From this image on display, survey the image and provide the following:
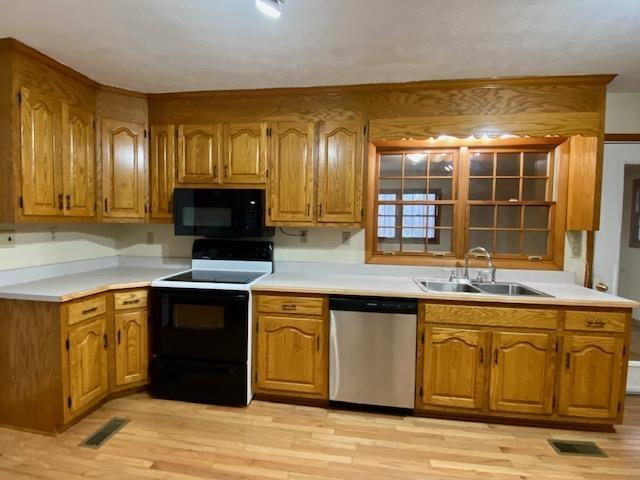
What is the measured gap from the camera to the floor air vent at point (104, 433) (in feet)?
6.53

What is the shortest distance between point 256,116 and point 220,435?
2.22 metres

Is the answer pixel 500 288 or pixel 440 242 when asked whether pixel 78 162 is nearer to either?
pixel 440 242

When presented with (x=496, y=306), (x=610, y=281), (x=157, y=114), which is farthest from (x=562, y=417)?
(x=157, y=114)

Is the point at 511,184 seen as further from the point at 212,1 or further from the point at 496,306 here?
the point at 212,1

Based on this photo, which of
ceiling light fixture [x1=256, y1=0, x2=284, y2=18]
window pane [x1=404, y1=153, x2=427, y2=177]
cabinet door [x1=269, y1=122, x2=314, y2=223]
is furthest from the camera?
window pane [x1=404, y1=153, x2=427, y2=177]

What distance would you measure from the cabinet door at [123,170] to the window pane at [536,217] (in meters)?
3.11

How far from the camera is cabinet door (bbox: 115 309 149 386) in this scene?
2.39 metres

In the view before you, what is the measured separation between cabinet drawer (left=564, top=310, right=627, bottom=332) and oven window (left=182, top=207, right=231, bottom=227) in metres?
2.40

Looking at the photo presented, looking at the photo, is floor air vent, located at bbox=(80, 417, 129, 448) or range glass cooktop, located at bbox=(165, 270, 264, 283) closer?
floor air vent, located at bbox=(80, 417, 129, 448)

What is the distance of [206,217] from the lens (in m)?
2.66

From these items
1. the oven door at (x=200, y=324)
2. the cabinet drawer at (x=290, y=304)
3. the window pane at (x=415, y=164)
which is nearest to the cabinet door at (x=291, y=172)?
the cabinet drawer at (x=290, y=304)

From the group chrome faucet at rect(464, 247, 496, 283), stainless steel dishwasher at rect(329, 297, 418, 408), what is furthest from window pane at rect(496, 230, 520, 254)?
stainless steel dishwasher at rect(329, 297, 418, 408)

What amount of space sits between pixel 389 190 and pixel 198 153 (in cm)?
158

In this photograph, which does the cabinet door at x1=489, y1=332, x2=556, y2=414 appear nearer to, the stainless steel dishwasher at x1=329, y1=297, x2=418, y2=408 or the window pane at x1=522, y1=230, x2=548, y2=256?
the stainless steel dishwasher at x1=329, y1=297, x2=418, y2=408
